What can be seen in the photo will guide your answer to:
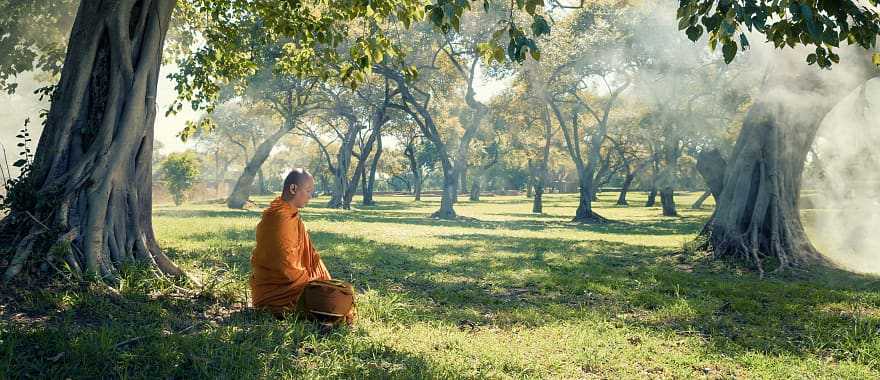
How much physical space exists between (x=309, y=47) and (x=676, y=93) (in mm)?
25148

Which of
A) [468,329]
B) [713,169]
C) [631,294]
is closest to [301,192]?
[468,329]

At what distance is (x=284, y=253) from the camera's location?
575 centimetres

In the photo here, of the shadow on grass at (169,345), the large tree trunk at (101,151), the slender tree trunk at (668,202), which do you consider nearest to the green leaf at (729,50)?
the shadow on grass at (169,345)

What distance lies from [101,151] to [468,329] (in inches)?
173

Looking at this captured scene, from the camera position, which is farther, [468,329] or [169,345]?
Answer: [468,329]

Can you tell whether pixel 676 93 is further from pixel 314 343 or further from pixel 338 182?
pixel 314 343

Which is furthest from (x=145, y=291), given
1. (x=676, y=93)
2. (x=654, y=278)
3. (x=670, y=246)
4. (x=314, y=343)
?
(x=676, y=93)

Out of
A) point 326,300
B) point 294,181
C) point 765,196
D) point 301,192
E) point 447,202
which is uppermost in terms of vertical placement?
point 294,181

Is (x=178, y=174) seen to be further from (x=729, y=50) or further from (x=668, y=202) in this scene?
(x=729, y=50)

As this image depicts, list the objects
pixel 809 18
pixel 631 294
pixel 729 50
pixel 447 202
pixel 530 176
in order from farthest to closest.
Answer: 1. pixel 530 176
2. pixel 447 202
3. pixel 631 294
4. pixel 729 50
5. pixel 809 18

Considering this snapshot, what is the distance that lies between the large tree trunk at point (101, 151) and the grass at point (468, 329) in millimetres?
658

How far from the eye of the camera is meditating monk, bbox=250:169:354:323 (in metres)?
5.76

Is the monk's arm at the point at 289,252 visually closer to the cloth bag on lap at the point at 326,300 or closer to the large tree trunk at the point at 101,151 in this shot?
the cloth bag on lap at the point at 326,300

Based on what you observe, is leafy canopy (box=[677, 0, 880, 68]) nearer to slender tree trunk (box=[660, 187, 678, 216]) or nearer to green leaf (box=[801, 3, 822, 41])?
green leaf (box=[801, 3, 822, 41])
